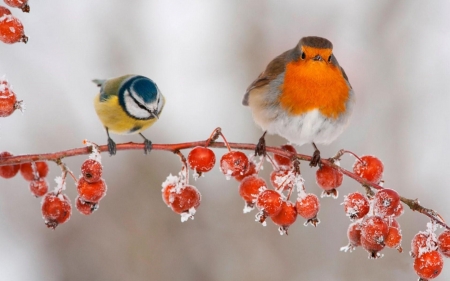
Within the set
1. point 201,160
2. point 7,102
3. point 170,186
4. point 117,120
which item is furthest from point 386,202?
point 117,120

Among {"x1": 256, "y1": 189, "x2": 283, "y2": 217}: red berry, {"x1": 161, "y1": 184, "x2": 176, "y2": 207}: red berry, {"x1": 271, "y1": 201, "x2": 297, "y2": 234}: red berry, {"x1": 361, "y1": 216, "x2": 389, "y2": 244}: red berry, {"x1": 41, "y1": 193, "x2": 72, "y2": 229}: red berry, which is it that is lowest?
{"x1": 41, "y1": 193, "x2": 72, "y2": 229}: red berry

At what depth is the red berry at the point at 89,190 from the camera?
160cm

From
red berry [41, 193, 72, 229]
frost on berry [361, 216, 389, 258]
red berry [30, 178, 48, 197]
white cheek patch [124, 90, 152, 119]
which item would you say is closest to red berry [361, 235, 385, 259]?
Result: frost on berry [361, 216, 389, 258]

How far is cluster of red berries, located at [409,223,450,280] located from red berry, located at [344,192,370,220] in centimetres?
18

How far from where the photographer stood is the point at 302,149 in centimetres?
443

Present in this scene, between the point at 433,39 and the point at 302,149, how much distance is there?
197 cm

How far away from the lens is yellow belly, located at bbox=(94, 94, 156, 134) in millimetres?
2898

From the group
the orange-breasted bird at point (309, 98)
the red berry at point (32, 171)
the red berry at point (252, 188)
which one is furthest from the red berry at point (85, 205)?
the orange-breasted bird at point (309, 98)

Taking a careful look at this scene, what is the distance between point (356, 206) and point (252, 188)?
0.37 metres

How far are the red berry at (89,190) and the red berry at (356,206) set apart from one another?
802 mm

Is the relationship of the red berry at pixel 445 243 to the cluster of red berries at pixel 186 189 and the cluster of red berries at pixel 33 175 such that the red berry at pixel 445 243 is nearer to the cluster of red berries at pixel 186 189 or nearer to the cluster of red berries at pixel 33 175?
the cluster of red berries at pixel 186 189

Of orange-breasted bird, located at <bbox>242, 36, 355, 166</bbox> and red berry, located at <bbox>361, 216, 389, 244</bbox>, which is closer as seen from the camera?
red berry, located at <bbox>361, 216, 389, 244</bbox>

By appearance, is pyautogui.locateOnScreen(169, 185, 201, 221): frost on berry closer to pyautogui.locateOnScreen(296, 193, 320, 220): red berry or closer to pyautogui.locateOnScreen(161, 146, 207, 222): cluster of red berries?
pyautogui.locateOnScreen(161, 146, 207, 222): cluster of red berries

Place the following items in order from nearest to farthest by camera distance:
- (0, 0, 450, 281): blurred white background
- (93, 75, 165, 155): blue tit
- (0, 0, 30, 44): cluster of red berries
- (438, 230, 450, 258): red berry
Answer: (0, 0, 30, 44): cluster of red berries → (438, 230, 450, 258): red berry → (93, 75, 165, 155): blue tit → (0, 0, 450, 281): blurred white background
